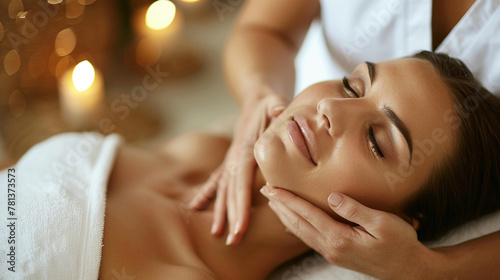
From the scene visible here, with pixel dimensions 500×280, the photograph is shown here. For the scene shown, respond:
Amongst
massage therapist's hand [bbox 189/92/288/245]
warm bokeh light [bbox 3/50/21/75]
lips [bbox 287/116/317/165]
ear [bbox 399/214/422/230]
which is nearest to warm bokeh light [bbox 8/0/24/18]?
warm bokeh light [bbox 3/50/21/75]

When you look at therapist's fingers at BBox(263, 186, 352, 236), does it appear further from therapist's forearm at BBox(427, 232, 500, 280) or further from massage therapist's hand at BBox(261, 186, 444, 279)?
therapist's forearm at BBox(427, 232, 500, 280)

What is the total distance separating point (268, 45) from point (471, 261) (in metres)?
0.82

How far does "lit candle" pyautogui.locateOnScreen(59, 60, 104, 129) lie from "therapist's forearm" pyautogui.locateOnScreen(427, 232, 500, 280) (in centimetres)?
146

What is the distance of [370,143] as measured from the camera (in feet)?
2.98

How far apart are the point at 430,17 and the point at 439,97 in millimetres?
272

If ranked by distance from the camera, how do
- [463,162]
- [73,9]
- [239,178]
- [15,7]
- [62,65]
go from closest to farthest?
[463,162] < [239,178] < [15,7] < [73,9] < [62,65]

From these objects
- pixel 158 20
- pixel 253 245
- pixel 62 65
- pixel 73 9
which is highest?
pixel 73 9

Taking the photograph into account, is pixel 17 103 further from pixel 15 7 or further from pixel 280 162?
pixel 280 162

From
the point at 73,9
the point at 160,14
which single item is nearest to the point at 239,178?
the point at 73,9

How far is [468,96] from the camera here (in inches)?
38.1

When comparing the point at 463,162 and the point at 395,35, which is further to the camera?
the point at 395,35

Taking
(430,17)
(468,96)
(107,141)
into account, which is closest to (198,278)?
(107,141)

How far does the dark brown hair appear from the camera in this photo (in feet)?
3.16

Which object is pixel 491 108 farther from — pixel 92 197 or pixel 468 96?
pixel 92 197
